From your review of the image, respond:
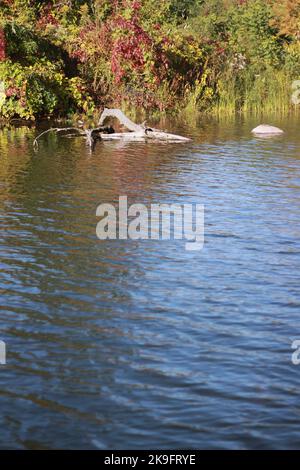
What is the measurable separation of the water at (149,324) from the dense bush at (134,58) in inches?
507

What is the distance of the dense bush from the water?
12.9 metres

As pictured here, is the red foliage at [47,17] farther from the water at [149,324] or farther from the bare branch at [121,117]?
the water at [149,324]

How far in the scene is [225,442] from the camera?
538cm

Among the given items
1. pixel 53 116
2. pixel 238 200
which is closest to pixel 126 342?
pixel 238 200

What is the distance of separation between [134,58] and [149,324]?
22118mm

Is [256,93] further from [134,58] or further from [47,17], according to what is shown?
[47,17]

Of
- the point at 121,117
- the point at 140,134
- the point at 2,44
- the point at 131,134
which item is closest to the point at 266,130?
the point at 140,134

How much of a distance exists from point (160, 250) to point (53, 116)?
57.6 feet

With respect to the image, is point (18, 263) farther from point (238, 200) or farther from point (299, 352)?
point (238, 200)

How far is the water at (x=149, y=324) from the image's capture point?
5.62m

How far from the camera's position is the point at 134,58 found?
1120 inches

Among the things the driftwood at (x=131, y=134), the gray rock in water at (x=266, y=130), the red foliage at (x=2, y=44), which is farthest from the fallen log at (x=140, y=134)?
the red foliage at (x=2, y=44)

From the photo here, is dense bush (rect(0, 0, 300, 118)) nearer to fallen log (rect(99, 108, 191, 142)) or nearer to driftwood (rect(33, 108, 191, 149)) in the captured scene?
driftwood (rect(33, 108, 191, 149))

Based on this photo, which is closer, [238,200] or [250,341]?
[250,341]
